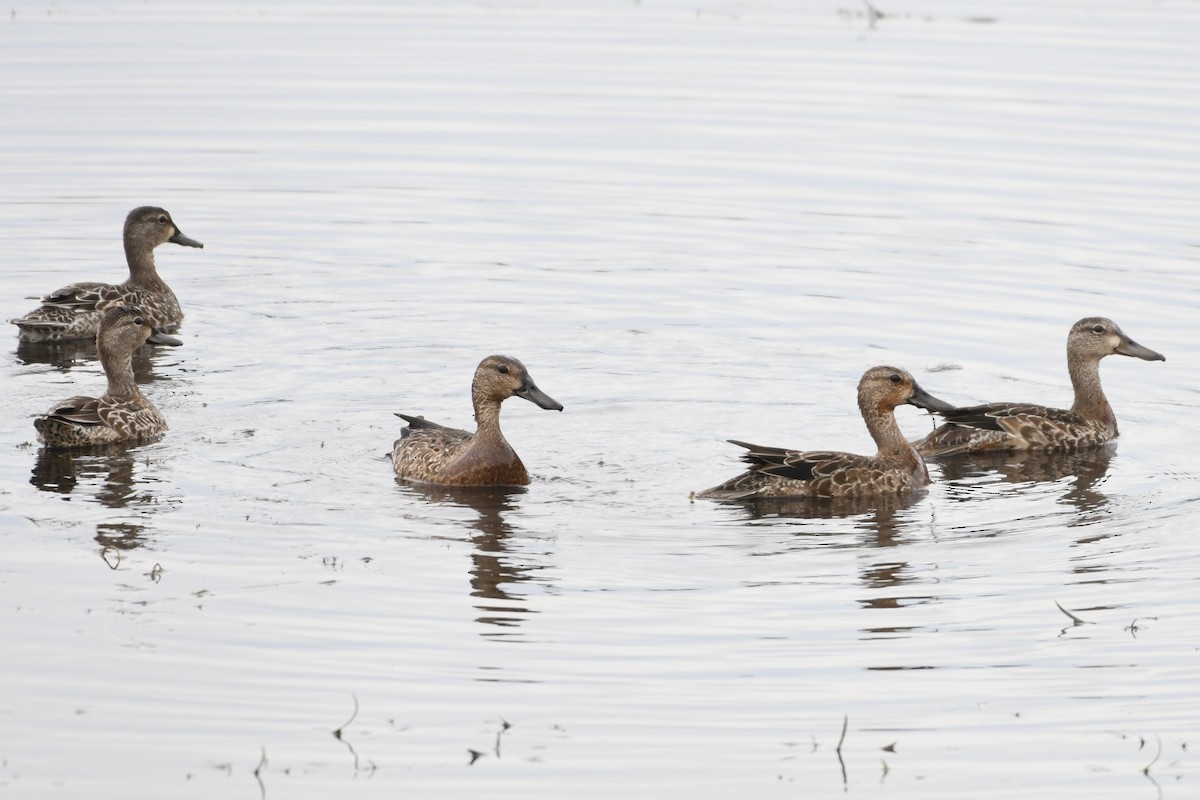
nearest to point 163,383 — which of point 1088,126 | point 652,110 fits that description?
point 652,110

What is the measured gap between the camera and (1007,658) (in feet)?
30.2

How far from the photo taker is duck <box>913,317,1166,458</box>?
544 inches

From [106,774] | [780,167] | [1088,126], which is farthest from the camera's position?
[1088,126]

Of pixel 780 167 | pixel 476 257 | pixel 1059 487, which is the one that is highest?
pixel 780 167

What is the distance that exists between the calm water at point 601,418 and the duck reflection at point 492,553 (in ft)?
0.16

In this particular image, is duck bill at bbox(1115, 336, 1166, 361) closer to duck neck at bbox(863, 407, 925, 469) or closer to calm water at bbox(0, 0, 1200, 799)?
calm water at bbox(0, 0, 1200, 799)

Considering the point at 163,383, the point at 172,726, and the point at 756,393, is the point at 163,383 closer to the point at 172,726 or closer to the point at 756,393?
the point at 756,393

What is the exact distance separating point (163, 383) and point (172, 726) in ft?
24.8

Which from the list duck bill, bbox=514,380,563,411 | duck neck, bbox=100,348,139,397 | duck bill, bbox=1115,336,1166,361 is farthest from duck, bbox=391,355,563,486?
duck bill, bbox=1115,336,1166,361

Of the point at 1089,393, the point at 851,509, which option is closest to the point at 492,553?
the point at 851,509

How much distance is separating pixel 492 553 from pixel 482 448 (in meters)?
1.81

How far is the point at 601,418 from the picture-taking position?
1432 centimetres

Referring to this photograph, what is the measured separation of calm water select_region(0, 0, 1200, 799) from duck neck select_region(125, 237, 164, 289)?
56 centimetres

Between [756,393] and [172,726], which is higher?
[756,393]
